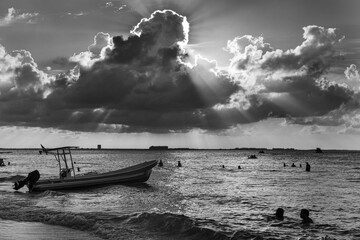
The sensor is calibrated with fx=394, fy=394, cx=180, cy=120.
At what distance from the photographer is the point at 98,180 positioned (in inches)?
1743

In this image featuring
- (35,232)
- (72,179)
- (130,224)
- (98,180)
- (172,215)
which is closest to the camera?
(35,232)

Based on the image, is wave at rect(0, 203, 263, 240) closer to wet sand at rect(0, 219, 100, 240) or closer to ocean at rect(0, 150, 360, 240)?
ocean at rect(0, 150, 360, 240)

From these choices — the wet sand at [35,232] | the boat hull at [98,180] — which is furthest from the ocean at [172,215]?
the boat hull at [98,180]

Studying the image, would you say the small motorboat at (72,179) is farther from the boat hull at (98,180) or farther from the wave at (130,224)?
the wave at (130,224)

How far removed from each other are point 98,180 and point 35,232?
81.3ft

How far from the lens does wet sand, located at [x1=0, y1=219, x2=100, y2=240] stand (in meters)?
18.3

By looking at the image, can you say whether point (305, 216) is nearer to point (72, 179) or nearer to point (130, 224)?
point (130, 224)

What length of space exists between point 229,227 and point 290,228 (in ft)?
12.2

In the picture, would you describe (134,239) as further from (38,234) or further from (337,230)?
(337,230)

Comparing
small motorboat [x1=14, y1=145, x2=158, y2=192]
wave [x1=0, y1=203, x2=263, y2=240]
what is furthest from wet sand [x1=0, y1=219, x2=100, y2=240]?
small motorboat [x1=14, y1=145, x2=158, y2=192]

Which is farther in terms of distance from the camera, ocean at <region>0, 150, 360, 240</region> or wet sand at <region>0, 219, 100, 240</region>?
ocean at <region>0, 150, 360, 240</region>

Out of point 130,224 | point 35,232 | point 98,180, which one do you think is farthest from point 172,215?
point 98,180

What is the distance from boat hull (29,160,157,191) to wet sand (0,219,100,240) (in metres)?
18.7

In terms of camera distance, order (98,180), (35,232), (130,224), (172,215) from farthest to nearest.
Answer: (98,180)
(172,215)
(130,224)
(35,232)
